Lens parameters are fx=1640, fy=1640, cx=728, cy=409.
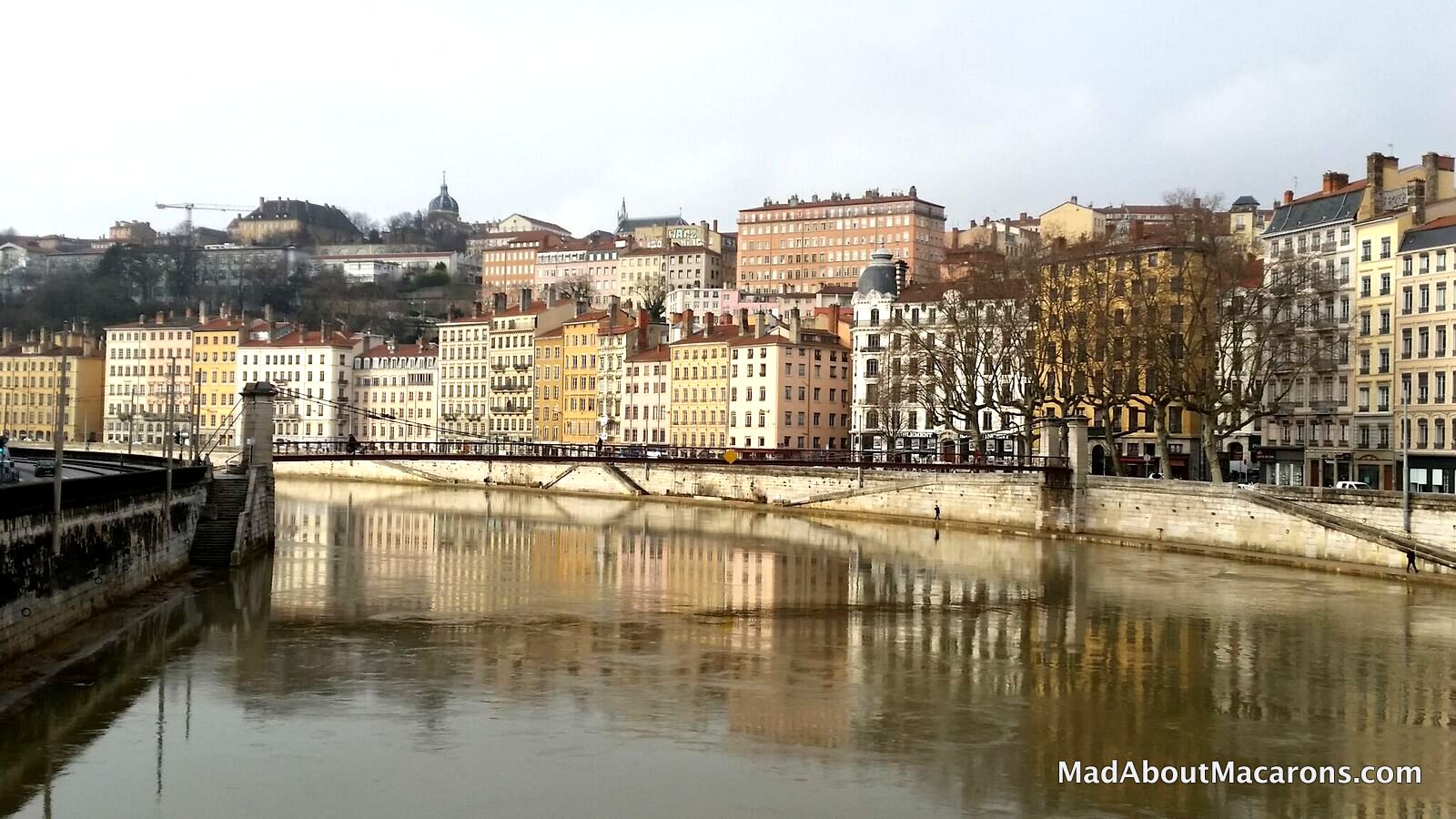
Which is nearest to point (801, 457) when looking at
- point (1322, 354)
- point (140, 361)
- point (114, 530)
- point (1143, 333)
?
point (1143, 333)

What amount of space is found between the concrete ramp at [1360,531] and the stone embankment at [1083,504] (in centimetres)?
3

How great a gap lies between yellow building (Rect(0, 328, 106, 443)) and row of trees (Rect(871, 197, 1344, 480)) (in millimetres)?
73173

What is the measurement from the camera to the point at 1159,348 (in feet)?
168

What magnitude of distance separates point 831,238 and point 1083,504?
261 ft

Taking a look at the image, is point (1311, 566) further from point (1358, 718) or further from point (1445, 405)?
point (1358, 718)

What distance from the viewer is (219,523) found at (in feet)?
131

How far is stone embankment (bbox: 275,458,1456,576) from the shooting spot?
39344 millimetres

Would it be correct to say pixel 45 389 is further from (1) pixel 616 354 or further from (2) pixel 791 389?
(2) pixel 791 389

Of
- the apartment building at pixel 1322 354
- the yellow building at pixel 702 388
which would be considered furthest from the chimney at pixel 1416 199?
the yellow building at pixel 702 388

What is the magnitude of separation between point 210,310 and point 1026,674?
424 feet

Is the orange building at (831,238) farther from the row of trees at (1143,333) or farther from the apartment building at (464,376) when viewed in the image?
the row of trees at (1143,333)

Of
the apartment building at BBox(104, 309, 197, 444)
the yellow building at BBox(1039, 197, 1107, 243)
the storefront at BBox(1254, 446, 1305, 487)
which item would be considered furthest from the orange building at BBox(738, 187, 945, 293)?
the storefront at BBox(1254, 446, 1305, 487)

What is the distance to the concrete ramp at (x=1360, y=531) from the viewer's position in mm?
37625

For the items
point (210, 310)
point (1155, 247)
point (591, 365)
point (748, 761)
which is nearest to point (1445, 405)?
point (1155, 247)
